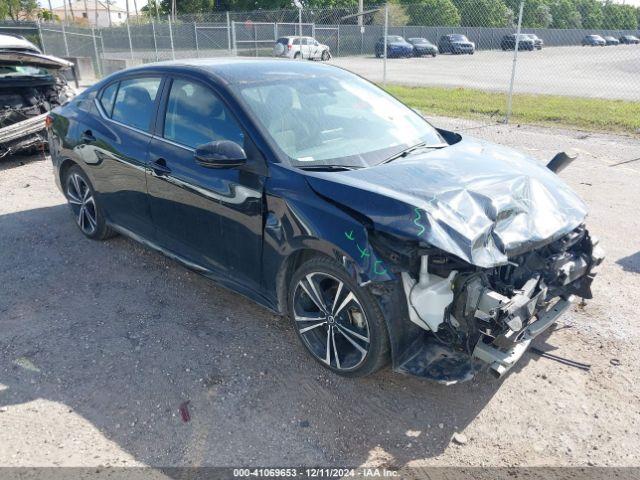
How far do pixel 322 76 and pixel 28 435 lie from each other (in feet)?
10.1

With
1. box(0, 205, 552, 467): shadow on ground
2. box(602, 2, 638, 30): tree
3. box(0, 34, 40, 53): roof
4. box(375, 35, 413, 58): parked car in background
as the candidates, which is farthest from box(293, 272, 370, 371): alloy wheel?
box(602, 2, 638, 30): tree

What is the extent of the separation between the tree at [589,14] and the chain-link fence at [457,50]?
0.57 ft

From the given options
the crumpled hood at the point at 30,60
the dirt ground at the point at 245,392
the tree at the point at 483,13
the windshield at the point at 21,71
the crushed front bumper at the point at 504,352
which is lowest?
the dirt ground at the point at 245,392

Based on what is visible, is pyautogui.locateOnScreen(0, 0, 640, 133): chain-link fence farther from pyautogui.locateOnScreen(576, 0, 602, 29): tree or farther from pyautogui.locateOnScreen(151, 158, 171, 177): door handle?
pyautogui.locateOnScreen(151, 158, 171, 177): door handle

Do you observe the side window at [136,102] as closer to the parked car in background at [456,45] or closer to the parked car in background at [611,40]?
the parked car in background at [456,45]

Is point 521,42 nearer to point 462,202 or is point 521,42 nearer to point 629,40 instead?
point 629,40

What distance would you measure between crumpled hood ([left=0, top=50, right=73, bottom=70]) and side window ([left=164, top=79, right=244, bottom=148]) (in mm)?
4877

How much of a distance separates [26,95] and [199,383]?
7.48 metres

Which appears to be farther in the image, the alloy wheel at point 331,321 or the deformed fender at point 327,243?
the alloy wheel at point 331,321

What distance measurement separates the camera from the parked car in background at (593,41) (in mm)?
34659

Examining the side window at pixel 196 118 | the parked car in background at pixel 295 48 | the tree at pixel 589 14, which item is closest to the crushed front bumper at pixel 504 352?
the side window at pixel 196 118

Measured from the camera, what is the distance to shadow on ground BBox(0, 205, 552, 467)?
2.78 meters

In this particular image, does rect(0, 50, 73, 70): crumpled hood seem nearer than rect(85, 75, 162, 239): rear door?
No

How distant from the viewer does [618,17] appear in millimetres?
42094
